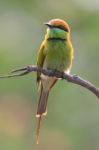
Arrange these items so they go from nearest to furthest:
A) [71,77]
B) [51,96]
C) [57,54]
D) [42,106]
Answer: [71,77] → [42,106] → [57,54] → [51,96]

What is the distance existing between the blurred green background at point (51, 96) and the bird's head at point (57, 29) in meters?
3.02

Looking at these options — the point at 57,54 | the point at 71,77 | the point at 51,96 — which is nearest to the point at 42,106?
the point at 57,54

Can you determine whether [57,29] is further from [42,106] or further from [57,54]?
[42,106]

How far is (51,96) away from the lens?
7336 millimetres

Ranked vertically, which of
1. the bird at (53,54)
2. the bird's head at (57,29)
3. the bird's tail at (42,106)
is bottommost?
the bird's tail at (42,106)

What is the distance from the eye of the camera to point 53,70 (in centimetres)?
370

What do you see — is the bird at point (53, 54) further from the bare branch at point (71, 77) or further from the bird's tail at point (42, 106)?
the bare branch at point (71, 77)

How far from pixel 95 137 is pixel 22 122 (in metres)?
0.65

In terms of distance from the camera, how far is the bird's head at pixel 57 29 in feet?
12.2

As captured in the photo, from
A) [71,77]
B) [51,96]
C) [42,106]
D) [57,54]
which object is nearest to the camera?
[71,77]

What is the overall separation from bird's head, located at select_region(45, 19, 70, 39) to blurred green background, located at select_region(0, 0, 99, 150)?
9.90 feet

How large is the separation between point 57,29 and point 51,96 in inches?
143

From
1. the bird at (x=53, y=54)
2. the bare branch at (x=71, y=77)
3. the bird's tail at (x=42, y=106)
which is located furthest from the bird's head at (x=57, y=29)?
the bare branch at (x=71, y=77)

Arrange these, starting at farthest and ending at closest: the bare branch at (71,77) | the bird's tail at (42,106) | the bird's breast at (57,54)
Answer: the bird's breast at (57,54), the bird's tail at (42,106), the bare branch at (71,77)
